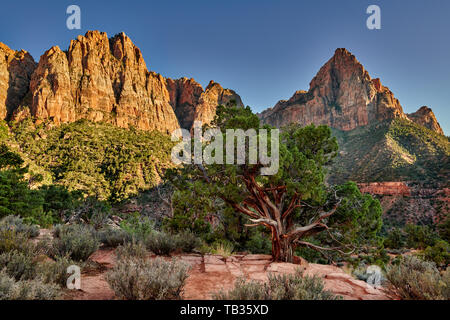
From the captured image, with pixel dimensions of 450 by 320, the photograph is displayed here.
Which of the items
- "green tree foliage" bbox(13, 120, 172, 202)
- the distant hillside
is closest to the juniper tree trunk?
the distant hillside

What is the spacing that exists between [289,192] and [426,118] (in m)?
123

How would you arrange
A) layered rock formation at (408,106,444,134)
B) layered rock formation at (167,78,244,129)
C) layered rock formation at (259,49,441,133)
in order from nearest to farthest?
layered rock formation at (259,49,441,133)
layered rock formation at (408,106,444,134)
layered rock formation at (167,78,244,129)

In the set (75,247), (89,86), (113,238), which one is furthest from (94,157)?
(75,247)

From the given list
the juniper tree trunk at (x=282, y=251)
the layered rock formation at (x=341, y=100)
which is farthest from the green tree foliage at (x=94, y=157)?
the layered rock formation at (x=341, y=100)

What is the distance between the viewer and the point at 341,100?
101 metres

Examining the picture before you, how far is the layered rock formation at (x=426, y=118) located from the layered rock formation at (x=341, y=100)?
39.7 feet

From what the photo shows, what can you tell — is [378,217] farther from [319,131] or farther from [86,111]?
[86,111]

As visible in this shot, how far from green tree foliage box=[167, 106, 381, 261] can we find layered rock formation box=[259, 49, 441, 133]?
77.7 metres

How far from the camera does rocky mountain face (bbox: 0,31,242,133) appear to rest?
5397 cm

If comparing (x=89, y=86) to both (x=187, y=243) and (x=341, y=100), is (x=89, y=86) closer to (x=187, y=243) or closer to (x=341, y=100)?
(x=187, y=243)

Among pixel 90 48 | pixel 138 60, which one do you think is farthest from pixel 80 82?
pixel 138 60

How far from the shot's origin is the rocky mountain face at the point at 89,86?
177ft

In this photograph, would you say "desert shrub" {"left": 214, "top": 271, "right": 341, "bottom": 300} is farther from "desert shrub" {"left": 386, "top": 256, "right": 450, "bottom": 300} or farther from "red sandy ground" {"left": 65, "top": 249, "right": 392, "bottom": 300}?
"desert shrub" {"left": 386, "top": 256, "right": 450, "bottom": 300}
